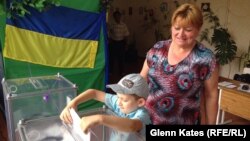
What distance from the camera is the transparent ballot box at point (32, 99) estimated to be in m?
1.40

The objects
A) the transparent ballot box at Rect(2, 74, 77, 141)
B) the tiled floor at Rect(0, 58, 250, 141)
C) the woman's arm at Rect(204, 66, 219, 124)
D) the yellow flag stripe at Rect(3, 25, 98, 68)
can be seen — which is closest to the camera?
the woman's arm at Rect(204, 66, 219, 124)

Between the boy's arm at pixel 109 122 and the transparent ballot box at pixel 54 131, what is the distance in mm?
70

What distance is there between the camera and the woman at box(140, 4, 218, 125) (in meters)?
1.23

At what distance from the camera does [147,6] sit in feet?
21.9

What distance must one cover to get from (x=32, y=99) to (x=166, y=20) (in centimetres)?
504

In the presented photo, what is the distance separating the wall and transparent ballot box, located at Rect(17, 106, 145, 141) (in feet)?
13.0

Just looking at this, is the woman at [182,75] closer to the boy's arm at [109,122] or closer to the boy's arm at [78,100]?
the boy's arm at [78,100]

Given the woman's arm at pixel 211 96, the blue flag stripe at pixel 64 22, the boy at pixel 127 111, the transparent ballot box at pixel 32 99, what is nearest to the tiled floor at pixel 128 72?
the blue flag stripe at pixel 64 22

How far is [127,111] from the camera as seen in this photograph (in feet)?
3.55

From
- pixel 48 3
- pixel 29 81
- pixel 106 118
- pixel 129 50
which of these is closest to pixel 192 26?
pixel 106 118

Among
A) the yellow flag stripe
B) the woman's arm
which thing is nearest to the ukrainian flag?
the yellow flag stripe

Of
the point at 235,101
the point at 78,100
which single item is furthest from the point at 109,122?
the point at 235,101

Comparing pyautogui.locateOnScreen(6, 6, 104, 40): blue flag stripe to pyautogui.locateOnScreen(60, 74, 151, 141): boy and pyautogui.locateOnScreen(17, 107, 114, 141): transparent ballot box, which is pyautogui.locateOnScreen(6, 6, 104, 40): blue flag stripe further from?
pyautogui.locateOnScreen(60, 74, 151, 141): boy

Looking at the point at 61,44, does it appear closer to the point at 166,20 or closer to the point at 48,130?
the point at 48,130
